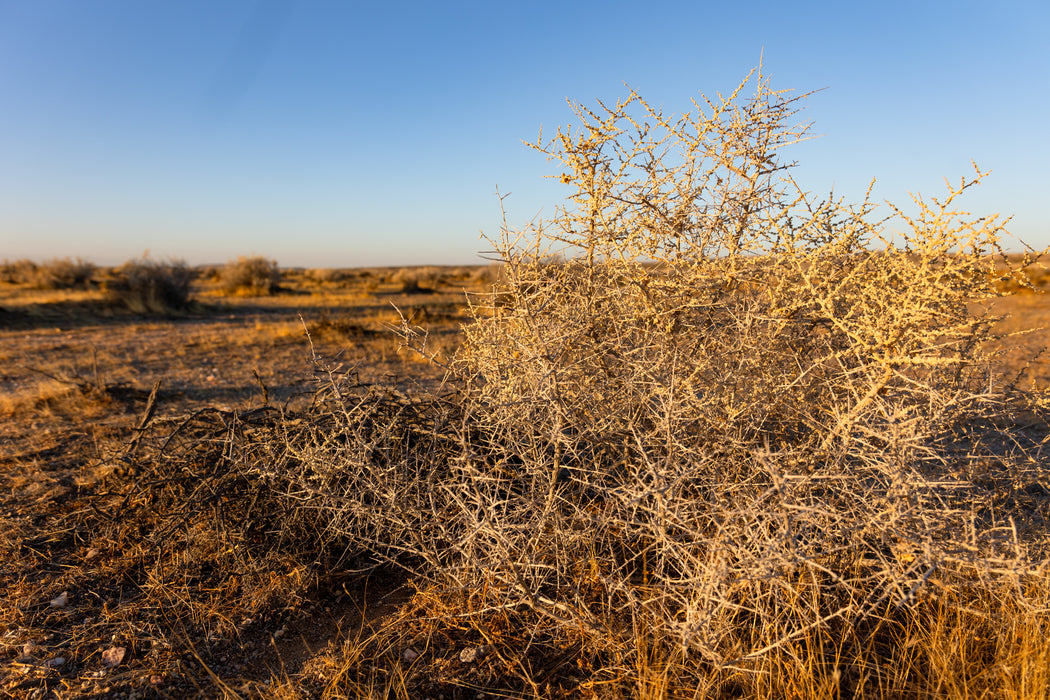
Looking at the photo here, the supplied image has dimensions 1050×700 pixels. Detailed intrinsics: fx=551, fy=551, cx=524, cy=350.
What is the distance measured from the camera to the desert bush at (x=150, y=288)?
14148mm

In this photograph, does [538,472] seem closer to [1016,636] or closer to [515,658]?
[515,658]

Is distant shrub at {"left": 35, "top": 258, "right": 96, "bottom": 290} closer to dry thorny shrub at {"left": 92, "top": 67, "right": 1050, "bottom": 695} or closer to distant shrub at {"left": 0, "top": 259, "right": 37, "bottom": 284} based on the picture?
distant shrub at {"left": 0, "top": 259, "right": 37, "bottom": 284}

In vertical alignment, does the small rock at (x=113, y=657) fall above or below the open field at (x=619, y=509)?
below

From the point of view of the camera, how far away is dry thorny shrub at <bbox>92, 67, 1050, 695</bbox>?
2.04 meters

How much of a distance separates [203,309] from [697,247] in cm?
1607

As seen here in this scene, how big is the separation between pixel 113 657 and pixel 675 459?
8.07 ft

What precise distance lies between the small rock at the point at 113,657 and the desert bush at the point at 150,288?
46.0ft

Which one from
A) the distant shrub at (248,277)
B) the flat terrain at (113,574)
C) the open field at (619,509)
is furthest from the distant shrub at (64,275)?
the open field at (619,509)

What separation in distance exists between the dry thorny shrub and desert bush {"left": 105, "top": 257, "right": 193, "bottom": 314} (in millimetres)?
13373

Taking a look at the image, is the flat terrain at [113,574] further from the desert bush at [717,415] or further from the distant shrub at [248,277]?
the distant shrub at [248,277]

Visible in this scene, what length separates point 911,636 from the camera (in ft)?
7.24

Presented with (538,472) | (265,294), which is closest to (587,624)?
(538,472)

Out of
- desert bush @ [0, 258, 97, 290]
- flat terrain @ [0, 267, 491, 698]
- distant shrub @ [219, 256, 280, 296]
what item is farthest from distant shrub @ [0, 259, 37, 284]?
flat terrain @ [0, 267, 491, 698]

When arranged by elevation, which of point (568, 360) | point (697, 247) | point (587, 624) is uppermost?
point (697, 247)
